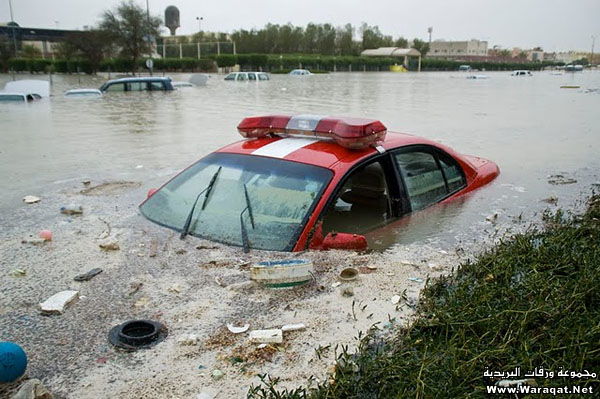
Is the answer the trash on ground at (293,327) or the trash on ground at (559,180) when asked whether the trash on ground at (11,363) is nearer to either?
the trash on ground at (293,327)

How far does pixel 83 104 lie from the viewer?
23.4 m

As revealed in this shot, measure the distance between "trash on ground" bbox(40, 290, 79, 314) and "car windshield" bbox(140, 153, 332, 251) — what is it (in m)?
1.13

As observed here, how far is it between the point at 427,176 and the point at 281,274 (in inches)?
96.7

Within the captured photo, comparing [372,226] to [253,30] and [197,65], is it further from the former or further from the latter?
[253,30]

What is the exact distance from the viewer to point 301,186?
14.2 feet

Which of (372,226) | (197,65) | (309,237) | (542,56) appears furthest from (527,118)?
(542,56)

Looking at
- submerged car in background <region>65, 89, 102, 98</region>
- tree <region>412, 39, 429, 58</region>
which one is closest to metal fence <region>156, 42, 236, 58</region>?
submerged car in background <region>65, 89, 102, 98</region>

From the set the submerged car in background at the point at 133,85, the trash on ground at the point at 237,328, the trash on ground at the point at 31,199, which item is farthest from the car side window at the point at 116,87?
the trash on ground at the point at 237,328

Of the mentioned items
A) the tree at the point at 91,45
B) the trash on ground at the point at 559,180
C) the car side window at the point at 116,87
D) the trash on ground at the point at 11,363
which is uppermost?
the tree at the point at 91,45

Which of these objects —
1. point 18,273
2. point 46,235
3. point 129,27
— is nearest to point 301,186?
point 18,273

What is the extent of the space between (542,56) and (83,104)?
189 metres

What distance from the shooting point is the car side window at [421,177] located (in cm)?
515

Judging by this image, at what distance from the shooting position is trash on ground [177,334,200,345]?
3.06m

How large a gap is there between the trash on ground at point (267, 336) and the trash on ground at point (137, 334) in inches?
20.4
